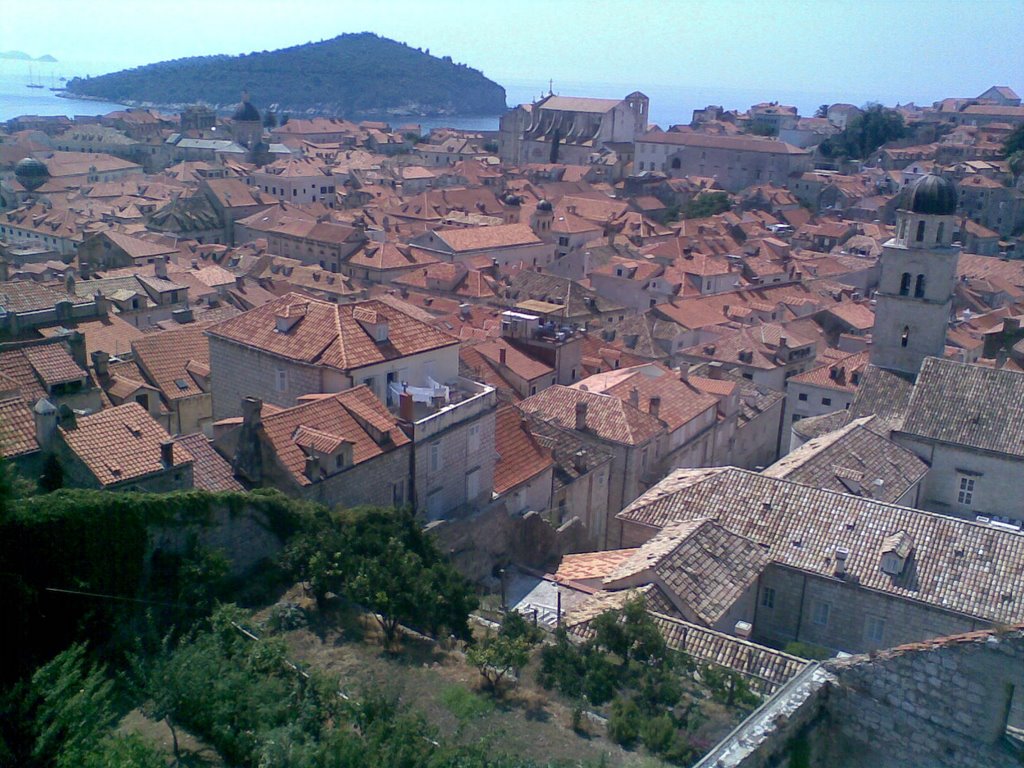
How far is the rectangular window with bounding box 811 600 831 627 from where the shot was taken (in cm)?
2088

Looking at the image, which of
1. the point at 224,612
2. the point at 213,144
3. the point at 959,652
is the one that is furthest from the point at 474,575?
the point at 213,144

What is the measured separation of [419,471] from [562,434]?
7.71 m

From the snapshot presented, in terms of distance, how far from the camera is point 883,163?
12419 cm

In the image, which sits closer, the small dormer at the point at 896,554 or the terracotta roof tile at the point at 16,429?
the terracotta roof tile at the point at 16,429

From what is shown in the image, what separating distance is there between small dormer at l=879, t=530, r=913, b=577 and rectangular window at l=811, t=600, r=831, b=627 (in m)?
1.43

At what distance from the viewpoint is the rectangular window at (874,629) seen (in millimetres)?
20344

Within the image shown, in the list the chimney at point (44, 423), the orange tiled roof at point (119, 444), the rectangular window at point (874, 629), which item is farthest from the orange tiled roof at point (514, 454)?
the chimney at point (44, 423)

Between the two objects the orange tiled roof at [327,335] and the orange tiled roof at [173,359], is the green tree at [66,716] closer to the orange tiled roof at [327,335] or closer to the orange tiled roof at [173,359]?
the orange tiled roof at [327,335]

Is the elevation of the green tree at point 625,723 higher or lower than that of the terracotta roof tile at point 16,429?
lower

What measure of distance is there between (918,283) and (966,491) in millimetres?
9183

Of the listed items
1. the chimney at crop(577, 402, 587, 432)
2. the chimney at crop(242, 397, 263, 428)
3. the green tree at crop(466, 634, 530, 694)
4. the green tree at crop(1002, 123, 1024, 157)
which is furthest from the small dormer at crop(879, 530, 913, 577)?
the green tree at crop(1002, 123, 1024, 157)

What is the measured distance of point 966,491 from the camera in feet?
91.9

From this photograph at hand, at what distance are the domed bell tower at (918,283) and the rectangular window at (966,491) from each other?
6.59 m

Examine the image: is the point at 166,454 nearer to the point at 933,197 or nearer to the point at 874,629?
the point at 874,629
